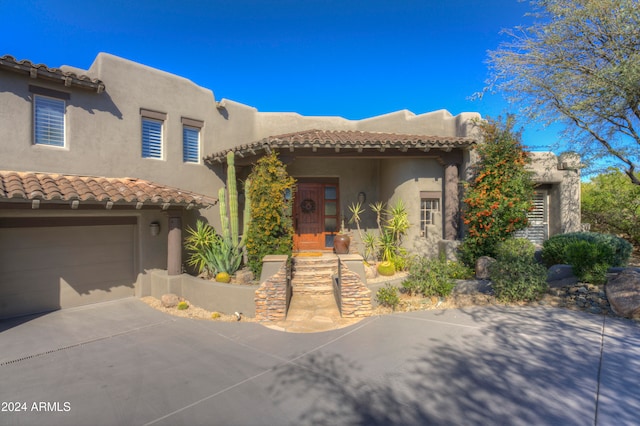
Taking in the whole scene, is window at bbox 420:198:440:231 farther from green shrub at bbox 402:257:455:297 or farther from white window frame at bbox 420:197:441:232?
green shrub at bbox 402:257:455:297

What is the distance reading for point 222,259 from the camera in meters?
8.29

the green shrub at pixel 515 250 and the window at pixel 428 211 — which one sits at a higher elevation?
the window at pixel 428 211

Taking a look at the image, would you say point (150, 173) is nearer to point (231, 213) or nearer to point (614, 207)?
point (231, 213)

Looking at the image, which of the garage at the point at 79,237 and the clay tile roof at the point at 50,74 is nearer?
the garage at the point at 79,237

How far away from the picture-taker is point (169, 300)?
765cm

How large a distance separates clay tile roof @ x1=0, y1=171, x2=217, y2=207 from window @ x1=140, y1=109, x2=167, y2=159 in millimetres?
1325

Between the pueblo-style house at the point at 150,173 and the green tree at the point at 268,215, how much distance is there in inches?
27.8

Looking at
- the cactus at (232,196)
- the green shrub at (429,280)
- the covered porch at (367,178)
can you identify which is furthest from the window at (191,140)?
the green shrub at (429,280)

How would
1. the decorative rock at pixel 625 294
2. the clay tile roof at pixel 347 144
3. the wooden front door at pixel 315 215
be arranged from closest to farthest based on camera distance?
the decorative rock at pixel 625 294, the clay tile roof at pixel 347 144, the wooden front door at pixel 315 215

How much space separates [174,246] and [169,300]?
1491 millimetres

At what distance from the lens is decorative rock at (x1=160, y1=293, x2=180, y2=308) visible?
7.62 m

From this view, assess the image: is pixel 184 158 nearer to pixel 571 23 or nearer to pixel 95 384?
pixel 95 384

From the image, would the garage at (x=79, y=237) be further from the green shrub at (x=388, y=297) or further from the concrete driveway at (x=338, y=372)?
the green shrub at (x=388, y=297)

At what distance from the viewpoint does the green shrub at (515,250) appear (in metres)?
7.35
